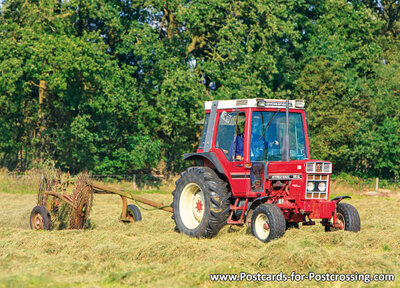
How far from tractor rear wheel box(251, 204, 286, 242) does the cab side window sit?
3.77ft

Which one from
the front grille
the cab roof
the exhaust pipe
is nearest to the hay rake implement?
the cab roof

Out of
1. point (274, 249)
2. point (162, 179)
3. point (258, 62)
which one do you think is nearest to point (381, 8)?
point (258, 62)

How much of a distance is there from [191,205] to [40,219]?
10.1 ft

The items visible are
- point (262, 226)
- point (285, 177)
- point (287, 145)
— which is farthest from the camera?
point (285, 177)

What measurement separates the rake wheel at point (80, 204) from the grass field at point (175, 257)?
766 millimetres

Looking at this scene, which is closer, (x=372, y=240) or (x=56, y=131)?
(x=372, y=240)

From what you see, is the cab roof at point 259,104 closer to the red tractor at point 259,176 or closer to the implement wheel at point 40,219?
the red tractor at point 259,176

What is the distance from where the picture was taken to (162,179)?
29734 millimetres

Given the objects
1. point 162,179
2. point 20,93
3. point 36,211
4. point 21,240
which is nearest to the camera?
point 21,240

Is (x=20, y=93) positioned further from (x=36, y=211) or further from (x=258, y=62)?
(x=36, y=211)

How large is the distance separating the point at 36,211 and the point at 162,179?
1805cm

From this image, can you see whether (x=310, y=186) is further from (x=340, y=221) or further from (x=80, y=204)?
(x=80, y=204)

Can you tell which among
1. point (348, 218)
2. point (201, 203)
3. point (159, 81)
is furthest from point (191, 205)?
point (159, 81)

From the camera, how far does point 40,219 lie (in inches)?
459
